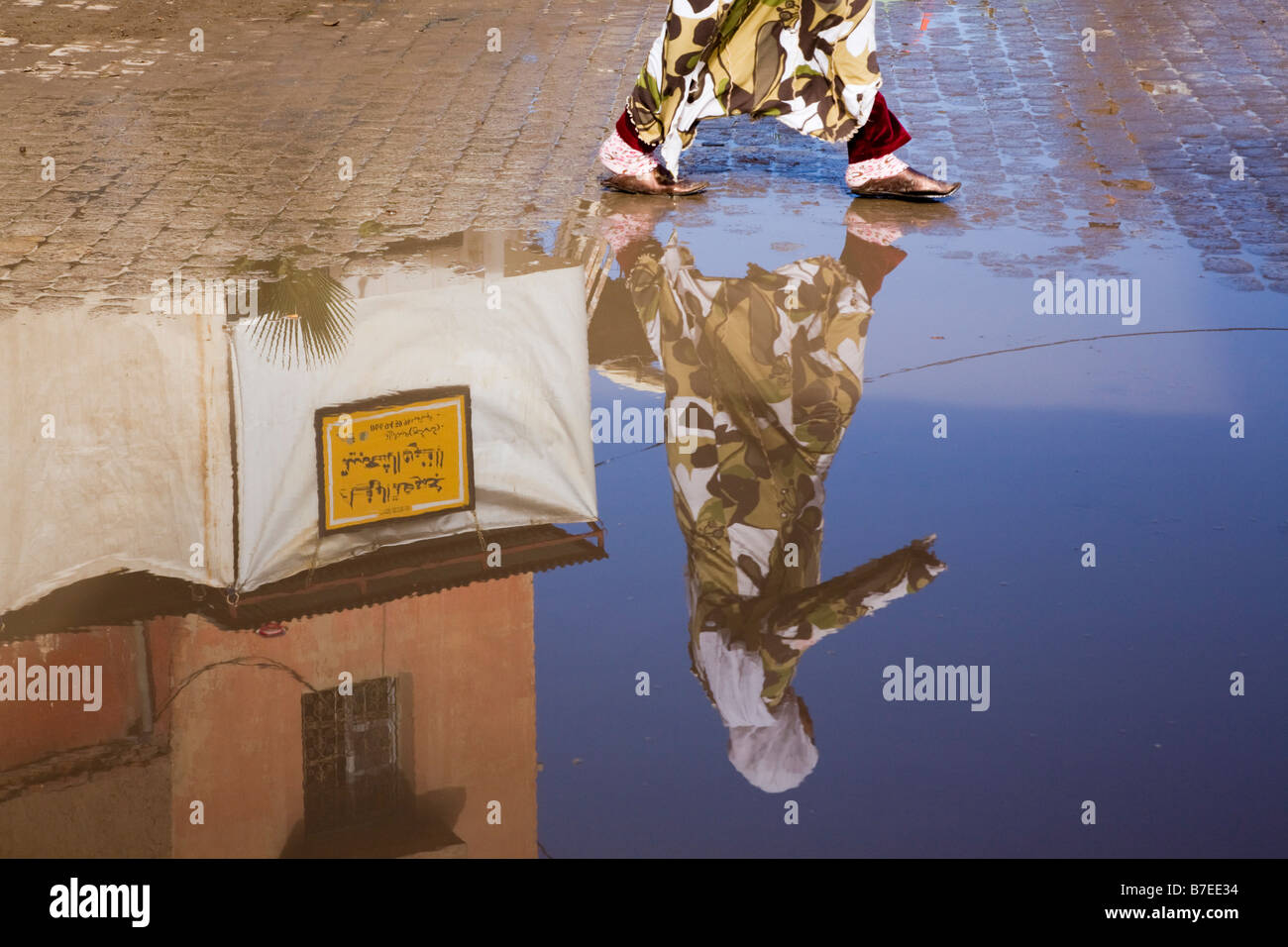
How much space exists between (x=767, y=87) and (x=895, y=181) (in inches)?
26.9

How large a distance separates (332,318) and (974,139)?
12.5 feet

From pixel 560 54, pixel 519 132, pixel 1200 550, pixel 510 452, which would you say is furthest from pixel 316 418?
pixel 560 54

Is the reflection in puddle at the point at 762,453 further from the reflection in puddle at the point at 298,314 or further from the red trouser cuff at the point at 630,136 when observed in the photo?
the reflection in puddle at the point at 298,314

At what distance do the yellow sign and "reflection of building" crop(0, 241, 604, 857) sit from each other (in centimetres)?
6

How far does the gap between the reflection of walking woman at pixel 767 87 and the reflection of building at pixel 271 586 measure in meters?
1.54

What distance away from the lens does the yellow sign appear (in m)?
4.56

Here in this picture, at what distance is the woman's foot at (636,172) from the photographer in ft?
23.3

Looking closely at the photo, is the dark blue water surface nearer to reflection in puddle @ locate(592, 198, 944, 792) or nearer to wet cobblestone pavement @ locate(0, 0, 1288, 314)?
reflection in puddle @ locate(592, 198, 944, 792)

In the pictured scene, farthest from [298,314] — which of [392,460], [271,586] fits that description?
[271,586]

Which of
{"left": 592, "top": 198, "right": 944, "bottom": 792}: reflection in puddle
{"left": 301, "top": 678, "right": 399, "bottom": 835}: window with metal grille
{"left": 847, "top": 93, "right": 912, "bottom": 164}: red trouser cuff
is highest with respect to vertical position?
{"left": 847, "top": 93, "right": 912, "bottom": 164}: red trouser cuff

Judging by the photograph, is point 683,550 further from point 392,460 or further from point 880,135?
point 880,135

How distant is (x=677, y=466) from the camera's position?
4.70 meters

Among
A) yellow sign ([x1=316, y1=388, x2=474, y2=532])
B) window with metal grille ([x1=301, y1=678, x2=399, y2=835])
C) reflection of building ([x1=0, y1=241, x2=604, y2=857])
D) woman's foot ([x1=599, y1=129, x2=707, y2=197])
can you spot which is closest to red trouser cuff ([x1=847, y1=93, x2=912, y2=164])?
woman's foot ([x1=599, y1=129, x2=707, y2=197])
